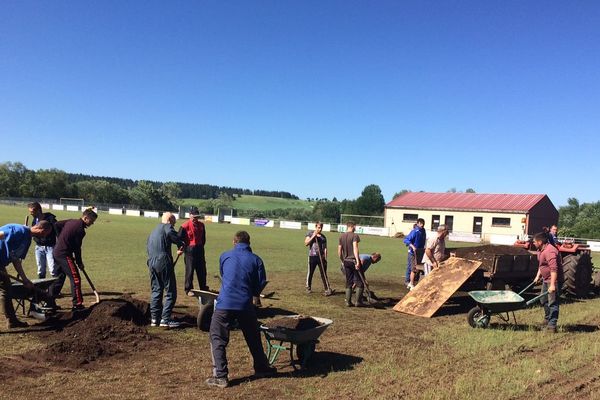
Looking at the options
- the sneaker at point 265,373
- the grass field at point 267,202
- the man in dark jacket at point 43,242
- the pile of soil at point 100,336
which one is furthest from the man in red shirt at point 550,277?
the grass field at point 267,202

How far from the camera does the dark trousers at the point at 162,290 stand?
7434 mm

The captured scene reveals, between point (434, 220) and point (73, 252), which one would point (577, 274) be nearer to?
point (73, 252)

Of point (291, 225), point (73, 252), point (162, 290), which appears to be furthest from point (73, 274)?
point (291, 225)

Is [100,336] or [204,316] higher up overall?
[204,316]

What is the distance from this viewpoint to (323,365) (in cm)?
616

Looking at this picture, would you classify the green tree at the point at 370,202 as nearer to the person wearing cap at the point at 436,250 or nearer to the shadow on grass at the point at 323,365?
the person wearing cap at the point at 436,250

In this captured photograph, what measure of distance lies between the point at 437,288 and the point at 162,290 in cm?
577

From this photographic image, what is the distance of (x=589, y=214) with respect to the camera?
78250 mm

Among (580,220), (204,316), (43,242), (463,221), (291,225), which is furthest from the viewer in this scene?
(580,220)

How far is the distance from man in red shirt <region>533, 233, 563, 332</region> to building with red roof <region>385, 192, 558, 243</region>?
39.0m

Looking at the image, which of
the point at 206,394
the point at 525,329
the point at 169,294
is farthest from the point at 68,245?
the point at 525,329

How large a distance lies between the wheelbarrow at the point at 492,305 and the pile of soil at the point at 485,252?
7.86 ft

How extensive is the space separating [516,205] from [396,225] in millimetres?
13177

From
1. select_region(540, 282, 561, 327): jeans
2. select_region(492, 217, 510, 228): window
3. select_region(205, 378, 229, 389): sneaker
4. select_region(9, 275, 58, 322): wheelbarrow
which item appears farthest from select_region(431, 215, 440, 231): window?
select_region(205, 378, 229, 389): sneaker
